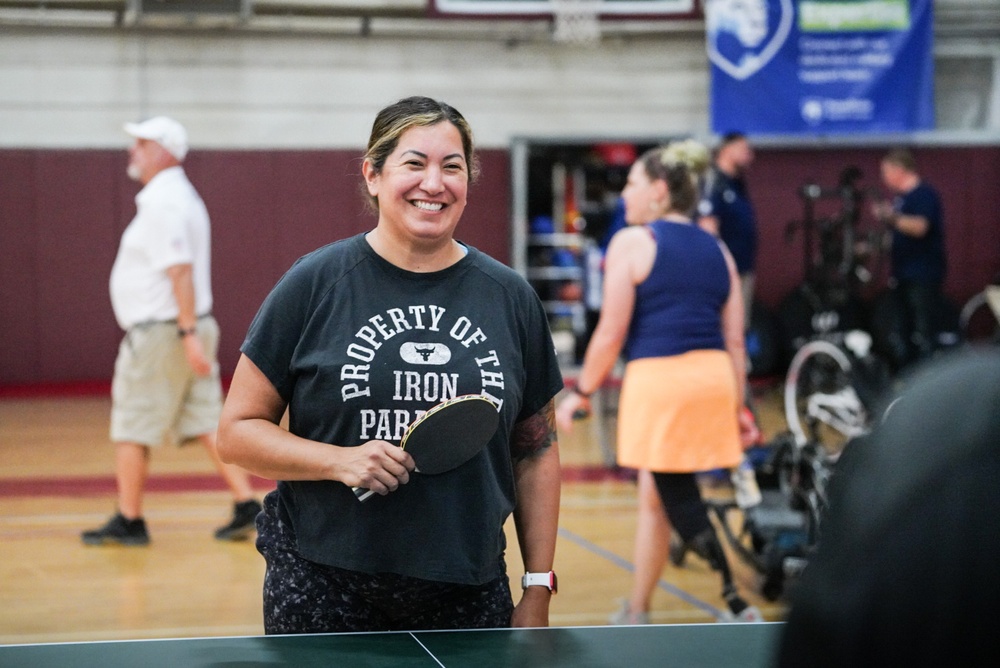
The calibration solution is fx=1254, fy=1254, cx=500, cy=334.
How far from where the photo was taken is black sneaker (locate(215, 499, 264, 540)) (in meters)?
5.47

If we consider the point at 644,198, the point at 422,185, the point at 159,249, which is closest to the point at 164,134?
the point at 159,249

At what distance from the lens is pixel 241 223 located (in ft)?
37.6

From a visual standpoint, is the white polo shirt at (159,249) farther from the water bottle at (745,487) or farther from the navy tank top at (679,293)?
the water bottle at (745,487)

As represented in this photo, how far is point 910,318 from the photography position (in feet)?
31.4

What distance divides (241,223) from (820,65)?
5.44 metres

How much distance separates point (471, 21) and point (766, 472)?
7.42 m

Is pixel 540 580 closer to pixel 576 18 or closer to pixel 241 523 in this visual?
pixel 241 523

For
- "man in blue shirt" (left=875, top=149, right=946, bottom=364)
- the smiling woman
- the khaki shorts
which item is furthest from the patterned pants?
"man in blue shirt" (left=875, top=149, right=946, bottom=364)

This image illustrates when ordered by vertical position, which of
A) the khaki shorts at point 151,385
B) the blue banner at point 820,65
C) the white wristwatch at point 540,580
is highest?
the blue banner at point 820,65

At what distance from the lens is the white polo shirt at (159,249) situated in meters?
5.23

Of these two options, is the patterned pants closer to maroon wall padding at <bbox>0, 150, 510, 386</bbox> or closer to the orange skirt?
the orange skirt

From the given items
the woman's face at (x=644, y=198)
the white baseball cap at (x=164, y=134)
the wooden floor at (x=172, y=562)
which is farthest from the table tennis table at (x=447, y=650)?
the white baseball cap at (x=164, y=134)

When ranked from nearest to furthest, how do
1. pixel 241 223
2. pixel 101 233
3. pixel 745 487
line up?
pixel 745 487, pixel 101 233, pixel 241 223

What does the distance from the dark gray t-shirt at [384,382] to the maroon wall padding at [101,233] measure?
8.70 metres
